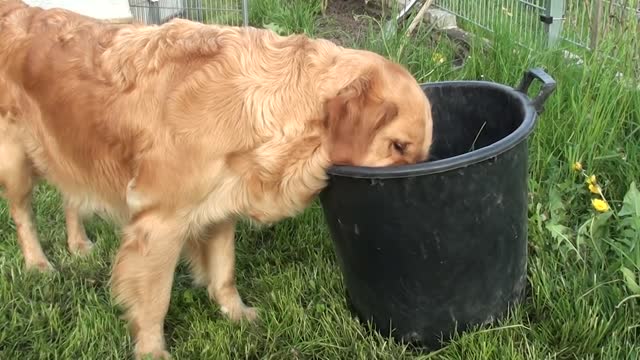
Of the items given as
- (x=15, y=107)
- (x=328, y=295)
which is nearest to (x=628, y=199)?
(x=328, y=295)

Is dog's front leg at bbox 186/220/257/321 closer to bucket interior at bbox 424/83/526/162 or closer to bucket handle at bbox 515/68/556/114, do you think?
bucket interior at bbox 424/83/526/162

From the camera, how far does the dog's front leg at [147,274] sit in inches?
108

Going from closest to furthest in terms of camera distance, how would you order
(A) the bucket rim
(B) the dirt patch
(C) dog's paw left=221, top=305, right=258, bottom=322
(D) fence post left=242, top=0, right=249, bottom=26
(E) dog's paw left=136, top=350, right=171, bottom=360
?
(A) the bucket rim, (E) dog's paw left=136, top=350, right=171, bottom=360, (C) dog's paw left=221, top=305, right=258, bottom=322, (B) the dirt patch, (D) fence post left=242, top=0, right=249, bottom=26

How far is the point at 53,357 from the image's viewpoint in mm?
2947

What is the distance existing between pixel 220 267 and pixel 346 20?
3643 mm

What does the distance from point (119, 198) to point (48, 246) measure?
3.75 feet

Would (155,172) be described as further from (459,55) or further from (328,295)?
(459,55)

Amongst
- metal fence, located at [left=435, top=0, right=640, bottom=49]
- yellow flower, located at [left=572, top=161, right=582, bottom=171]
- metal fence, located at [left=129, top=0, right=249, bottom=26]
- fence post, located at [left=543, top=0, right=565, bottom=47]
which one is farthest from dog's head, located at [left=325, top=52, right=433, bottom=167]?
metal fence, located at [left=129, top=0, right=249, bottom=26]

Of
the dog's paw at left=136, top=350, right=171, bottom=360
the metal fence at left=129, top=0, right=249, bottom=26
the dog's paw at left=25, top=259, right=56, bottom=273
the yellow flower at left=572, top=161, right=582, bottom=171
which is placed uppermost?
the yellow flower at left=572, top=161, right=582, bottom=171

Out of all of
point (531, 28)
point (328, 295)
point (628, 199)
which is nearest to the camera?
point (628, 199)

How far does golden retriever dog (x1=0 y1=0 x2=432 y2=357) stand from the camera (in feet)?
8.20

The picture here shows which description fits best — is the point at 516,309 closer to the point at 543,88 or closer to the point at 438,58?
the point at 543,88

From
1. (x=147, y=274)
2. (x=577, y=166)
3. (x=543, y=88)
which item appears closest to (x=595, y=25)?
(x=577, y=166)

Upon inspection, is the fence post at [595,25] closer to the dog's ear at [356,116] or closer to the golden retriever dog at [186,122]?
the golden retriever dog at [186,122]
